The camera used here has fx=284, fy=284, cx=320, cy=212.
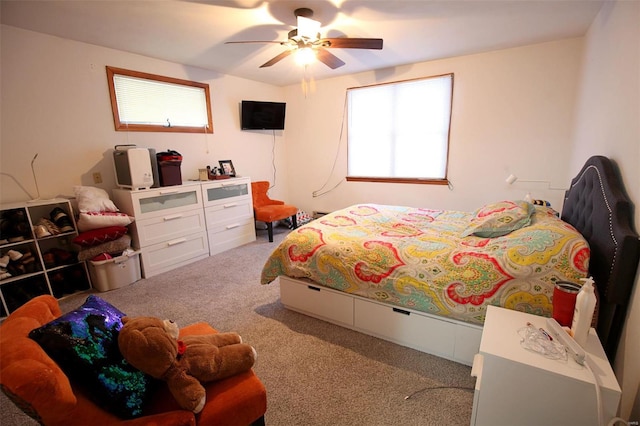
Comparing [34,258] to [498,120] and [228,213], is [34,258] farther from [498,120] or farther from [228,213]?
[498,120]

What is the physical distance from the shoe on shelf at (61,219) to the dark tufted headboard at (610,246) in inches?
159

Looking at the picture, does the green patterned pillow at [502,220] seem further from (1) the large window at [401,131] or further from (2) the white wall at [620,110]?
(1) the large window at [401,131]

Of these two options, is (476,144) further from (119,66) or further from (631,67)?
(119,66)

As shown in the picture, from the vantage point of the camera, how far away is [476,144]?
3.71 meters

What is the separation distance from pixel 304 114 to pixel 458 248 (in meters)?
3.80

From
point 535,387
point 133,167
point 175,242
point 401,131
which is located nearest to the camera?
point 535,387

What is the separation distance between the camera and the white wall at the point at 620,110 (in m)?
1.26

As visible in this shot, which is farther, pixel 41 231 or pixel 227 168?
pixel 227 168

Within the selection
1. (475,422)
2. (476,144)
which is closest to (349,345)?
(475,422)

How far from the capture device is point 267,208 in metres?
4.42

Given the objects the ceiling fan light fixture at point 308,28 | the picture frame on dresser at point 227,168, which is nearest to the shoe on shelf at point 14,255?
the picture frame on dresser at point 227,168

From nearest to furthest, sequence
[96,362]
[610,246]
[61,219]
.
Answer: [96,362], [610,246], [61,219]

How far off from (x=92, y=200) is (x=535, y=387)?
12.0 feet

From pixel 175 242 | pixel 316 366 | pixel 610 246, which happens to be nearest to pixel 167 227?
pixel 175 242
